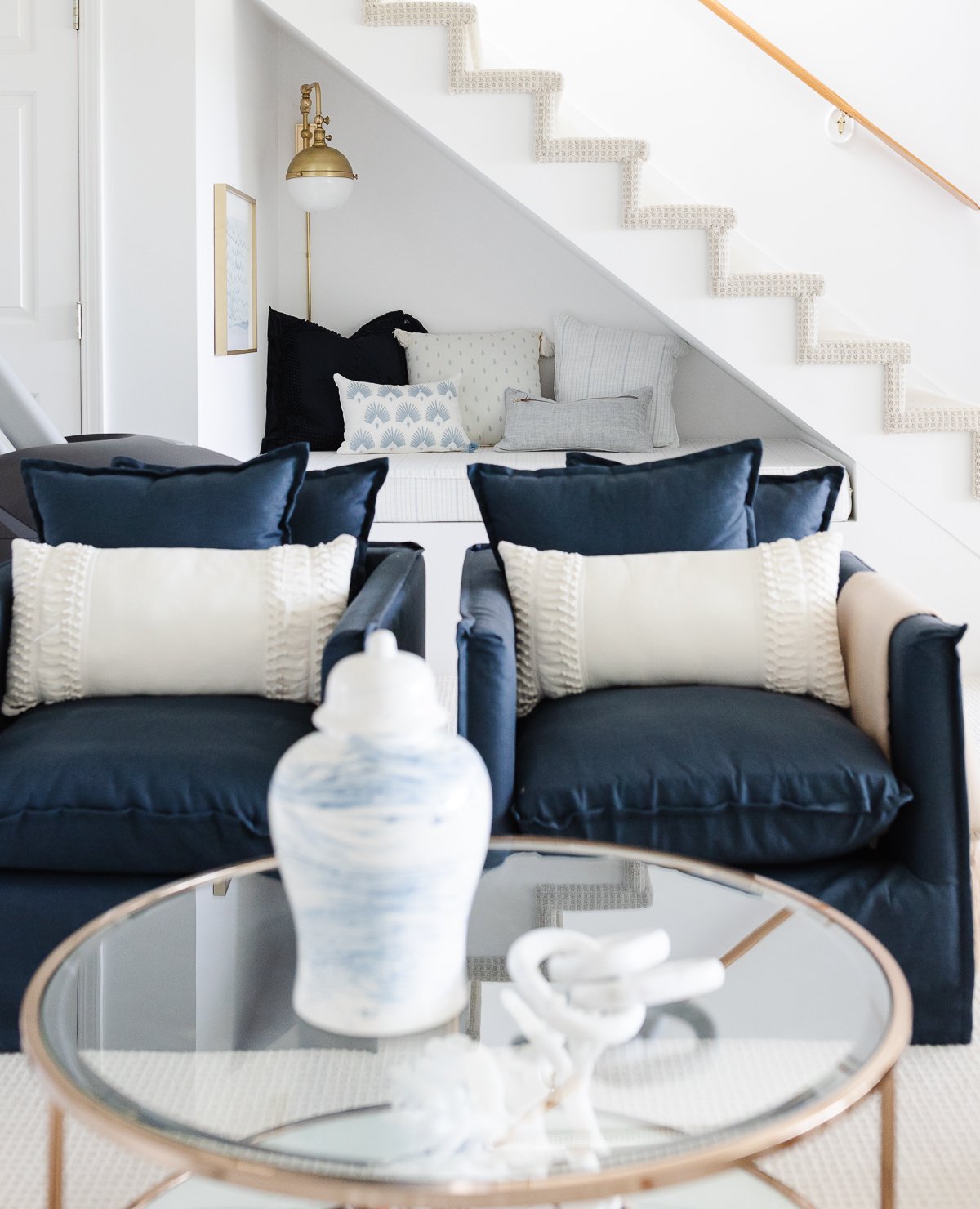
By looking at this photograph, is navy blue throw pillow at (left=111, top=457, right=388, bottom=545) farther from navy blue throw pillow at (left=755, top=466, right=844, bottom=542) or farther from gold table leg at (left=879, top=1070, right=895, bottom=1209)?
gold table leg at (left=879, top=1070, right=895, bottom=1209)

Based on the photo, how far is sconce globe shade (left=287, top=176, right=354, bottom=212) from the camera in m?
5.01

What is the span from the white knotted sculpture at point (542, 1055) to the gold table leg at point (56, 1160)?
1.61 ft

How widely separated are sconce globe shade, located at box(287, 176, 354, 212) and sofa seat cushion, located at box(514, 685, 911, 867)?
3616 millimetres

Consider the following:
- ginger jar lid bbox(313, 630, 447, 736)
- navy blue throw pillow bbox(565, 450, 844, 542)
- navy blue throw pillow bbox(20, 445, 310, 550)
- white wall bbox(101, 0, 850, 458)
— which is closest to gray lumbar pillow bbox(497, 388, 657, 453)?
white wall bbox(101, 0, 850, 458)

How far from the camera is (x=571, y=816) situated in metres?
1.92

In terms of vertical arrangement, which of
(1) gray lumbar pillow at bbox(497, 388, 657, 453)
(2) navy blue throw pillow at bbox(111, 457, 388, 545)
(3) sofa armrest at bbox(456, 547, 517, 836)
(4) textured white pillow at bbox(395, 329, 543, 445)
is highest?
(4) textured white pillow at bbox(395, 329, 543, 445)

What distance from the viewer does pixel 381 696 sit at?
1057 millimetres

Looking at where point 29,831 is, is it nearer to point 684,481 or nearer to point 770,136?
point 684,481

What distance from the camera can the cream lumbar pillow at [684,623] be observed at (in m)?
2.19

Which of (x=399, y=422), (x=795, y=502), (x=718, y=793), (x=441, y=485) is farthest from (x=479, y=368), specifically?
(x=718, y=793)

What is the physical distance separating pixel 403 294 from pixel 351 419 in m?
0.83

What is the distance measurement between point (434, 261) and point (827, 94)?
5.80 feet

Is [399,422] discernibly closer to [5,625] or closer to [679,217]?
[679,217]

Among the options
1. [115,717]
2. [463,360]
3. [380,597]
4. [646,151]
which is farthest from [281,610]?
[463,360]
